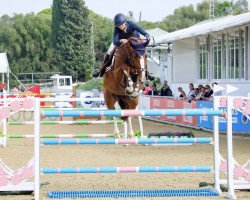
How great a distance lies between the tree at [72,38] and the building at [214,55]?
4062 centimetres

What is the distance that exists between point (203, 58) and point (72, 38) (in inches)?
1990

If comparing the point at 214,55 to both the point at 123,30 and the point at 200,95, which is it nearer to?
the point at 200,95

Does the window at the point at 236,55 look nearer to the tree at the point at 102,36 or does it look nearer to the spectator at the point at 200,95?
the spectator at the point at 200,95

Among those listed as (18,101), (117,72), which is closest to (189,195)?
(18,101)

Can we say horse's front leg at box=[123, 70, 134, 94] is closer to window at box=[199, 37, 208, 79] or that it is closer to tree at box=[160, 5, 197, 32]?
window at box=[199, 37, 208, 79]

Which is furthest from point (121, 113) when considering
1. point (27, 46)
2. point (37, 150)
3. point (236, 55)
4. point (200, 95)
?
point (27, 46)

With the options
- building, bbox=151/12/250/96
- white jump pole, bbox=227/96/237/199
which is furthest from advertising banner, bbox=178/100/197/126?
white jump pole, bbox=227/96/237/199

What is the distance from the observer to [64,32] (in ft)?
275

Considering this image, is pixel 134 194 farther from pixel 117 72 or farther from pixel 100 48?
pixel 100 48

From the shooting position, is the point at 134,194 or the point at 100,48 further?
the point at 100,48

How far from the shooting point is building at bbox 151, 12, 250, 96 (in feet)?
86.0

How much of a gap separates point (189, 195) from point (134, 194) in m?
0.74

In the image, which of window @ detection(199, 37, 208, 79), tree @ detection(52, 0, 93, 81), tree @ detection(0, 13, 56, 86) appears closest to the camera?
window @ detection(199, 37, 208, 79)

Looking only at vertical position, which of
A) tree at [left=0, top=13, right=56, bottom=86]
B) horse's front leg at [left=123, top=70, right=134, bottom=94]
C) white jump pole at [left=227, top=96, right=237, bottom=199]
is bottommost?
white jump pole at [left=227, top=96, right=237, bottom=199]
